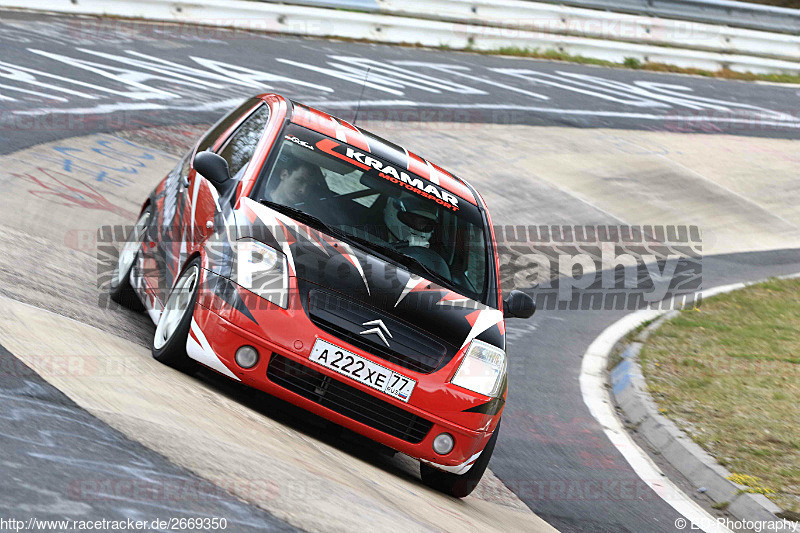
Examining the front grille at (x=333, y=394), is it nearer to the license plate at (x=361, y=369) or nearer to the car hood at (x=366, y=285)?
the license plate at (x=361, y=369)

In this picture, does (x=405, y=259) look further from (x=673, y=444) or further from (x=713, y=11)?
(x=713, y=11)

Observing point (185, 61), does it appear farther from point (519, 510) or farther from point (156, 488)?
point (156, 488)

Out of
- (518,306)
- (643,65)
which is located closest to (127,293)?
(518,306)

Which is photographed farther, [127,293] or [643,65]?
[643,65]

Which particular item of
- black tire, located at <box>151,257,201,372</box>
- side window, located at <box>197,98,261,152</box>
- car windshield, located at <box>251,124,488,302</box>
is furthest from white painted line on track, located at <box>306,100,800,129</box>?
black tire, located at <box>151,257,201,372</box>

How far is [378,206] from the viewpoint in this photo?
5.82m

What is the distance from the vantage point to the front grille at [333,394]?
16.0 ft

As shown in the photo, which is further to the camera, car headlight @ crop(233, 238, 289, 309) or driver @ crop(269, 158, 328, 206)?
driver @ crop(269, 158, 328, 206)

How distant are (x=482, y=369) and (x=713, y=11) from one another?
21.0 meters

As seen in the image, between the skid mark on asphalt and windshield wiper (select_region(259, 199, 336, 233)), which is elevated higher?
windshield wiper (select_region(259, 199, 336, 233))

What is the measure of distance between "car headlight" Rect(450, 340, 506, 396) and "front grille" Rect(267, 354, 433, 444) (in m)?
0.35

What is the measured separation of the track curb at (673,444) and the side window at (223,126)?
383 cm

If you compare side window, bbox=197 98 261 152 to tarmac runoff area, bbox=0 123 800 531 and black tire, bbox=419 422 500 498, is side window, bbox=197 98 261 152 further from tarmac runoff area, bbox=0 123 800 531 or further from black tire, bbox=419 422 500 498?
black tire, bbox=419 422 500 498

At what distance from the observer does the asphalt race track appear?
374cm
